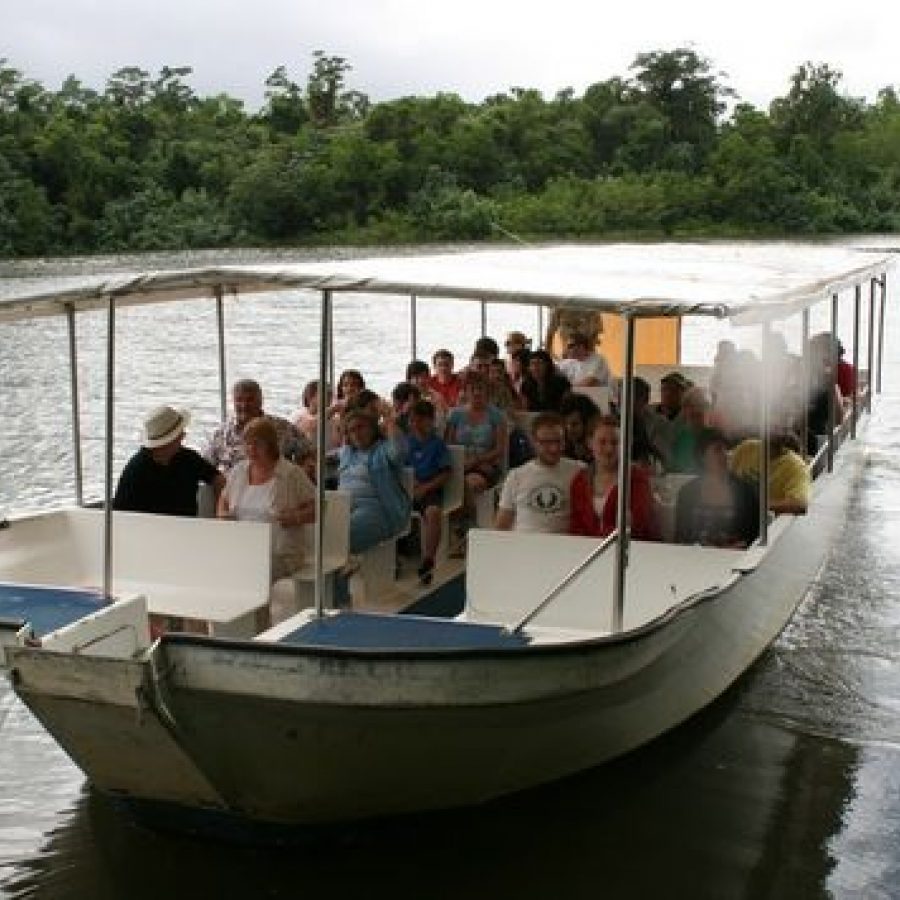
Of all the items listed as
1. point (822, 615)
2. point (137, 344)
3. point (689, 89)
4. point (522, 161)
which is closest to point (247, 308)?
point (137, 344)

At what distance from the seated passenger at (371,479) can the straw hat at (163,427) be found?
3.50 feet

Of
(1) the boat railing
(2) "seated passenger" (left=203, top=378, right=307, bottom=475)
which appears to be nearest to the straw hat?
(2) "seated passenger" (left=203, top=378, right=307, bottom=475)

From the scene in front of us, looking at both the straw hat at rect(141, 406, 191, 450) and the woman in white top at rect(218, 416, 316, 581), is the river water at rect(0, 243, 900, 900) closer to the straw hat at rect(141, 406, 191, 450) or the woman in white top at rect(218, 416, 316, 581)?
the woman in white top at rect(218, 416, 316, 581)

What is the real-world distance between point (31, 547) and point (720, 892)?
12.4ft

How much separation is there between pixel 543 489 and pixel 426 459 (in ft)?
6.12

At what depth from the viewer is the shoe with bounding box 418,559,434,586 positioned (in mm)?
8688

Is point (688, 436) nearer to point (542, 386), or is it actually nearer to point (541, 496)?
point (541, 496)

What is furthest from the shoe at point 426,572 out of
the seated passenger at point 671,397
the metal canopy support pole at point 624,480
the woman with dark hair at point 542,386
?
the woman with dark hair at point 542,386

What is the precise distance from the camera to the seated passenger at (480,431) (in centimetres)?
977

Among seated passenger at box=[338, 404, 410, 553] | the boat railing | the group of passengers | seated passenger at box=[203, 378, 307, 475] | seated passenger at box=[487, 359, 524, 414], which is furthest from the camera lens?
seated passenger at box=[487, 359, 524, 414]

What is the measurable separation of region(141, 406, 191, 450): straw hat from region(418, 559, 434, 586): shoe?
1.85 m

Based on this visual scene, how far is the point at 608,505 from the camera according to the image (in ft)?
24.1

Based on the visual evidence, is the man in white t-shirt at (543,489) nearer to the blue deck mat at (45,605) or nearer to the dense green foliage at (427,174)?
the blue deck mat at (45,605)

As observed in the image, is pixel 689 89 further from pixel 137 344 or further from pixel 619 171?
pixel 137 344
